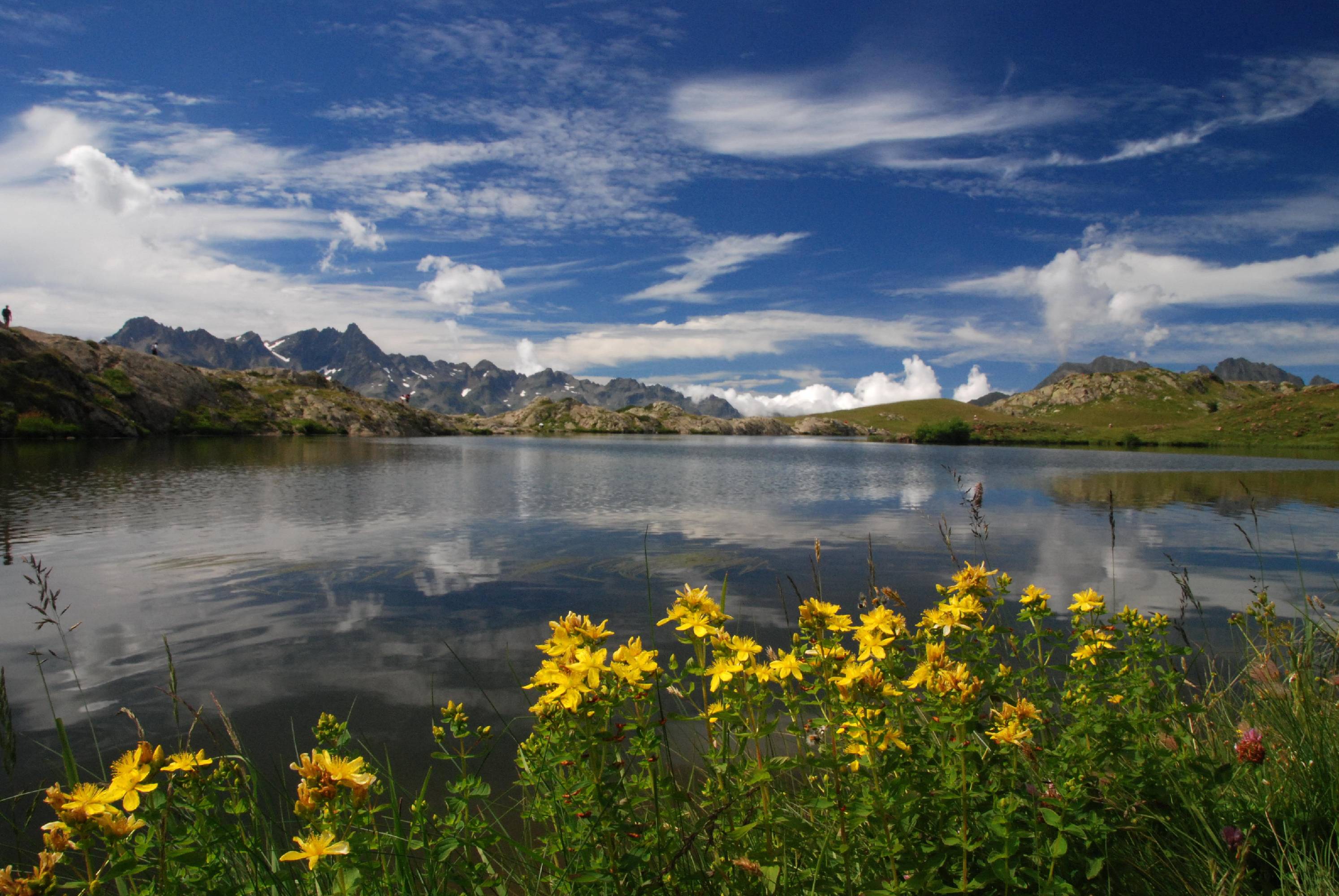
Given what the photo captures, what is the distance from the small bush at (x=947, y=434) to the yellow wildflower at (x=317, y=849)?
181486 mm

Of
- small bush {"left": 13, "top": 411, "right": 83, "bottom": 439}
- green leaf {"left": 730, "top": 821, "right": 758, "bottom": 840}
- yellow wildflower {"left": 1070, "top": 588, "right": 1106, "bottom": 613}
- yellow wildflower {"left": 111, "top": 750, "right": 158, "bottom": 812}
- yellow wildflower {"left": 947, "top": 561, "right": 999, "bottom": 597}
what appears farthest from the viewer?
small bush {"left": 13, "top": 411, "right": 83, "bottom": 439}

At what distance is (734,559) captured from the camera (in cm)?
1889

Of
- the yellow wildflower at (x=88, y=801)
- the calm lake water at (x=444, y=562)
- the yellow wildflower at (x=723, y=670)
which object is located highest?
the yellow wildflower at (x=723, y=670)

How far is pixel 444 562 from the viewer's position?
61.0 feet

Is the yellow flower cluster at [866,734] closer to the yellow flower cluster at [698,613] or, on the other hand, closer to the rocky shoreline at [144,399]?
the yellow flower cluster at [698,613]

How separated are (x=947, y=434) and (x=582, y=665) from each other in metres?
190

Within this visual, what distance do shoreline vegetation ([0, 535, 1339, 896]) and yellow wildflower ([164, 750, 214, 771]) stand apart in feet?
0.06

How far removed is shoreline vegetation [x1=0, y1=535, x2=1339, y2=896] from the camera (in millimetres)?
2895

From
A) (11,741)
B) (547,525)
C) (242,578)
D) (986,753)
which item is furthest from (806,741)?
(547,525)

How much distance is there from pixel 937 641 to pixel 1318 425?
590 ft

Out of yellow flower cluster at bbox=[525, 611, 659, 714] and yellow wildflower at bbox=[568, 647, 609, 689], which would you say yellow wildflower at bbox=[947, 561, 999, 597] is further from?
yellow wildflower at bbox=[568, 647, 609, 689]

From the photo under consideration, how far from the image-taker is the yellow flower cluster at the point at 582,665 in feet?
9.13

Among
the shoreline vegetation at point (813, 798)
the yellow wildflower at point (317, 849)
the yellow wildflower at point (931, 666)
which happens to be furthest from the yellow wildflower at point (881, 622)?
the yellow wildflower at point (317, 849)

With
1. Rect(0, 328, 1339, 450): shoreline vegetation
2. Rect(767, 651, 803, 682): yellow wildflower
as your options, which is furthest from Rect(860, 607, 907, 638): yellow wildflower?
Rect(0, 328, 1339, 450): shoreline vegetation
